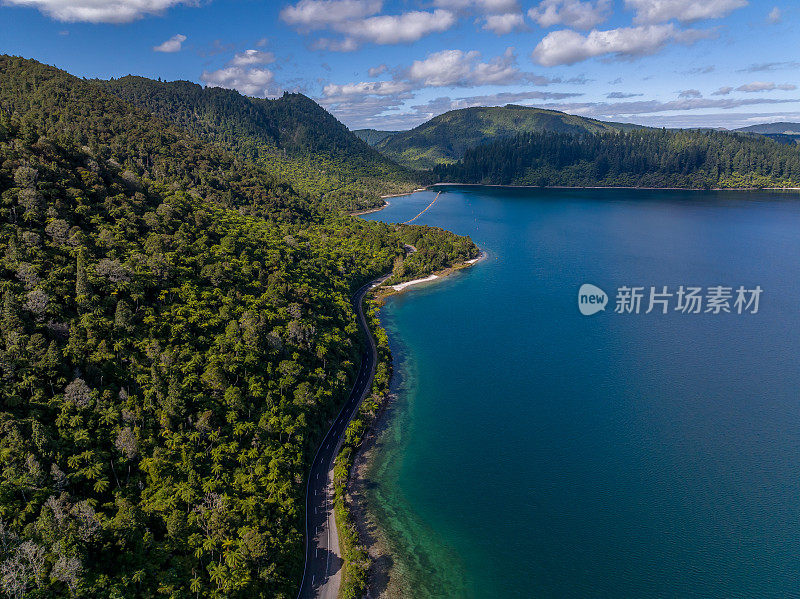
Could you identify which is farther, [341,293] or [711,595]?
[341,293]

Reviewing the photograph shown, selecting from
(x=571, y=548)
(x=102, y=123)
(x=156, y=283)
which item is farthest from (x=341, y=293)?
(x=102, y=123)

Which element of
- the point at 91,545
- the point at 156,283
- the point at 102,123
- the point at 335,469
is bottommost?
the point at 335,469

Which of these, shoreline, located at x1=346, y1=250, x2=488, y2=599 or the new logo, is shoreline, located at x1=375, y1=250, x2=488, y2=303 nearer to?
the new logo

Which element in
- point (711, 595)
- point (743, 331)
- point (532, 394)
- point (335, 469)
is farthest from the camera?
point (743, 331)

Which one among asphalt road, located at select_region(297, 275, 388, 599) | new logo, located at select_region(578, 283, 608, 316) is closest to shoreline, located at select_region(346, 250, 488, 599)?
asphalt road, located at select_region(297, 275, 388, 599)

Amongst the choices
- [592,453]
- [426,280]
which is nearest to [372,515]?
[592,453]

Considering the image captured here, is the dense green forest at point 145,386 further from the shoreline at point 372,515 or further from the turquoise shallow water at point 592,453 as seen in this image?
the turquoise shallow water at point 592,453

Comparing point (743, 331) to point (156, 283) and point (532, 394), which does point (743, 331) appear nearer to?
point (532, 394)

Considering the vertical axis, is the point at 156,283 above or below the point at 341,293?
above
